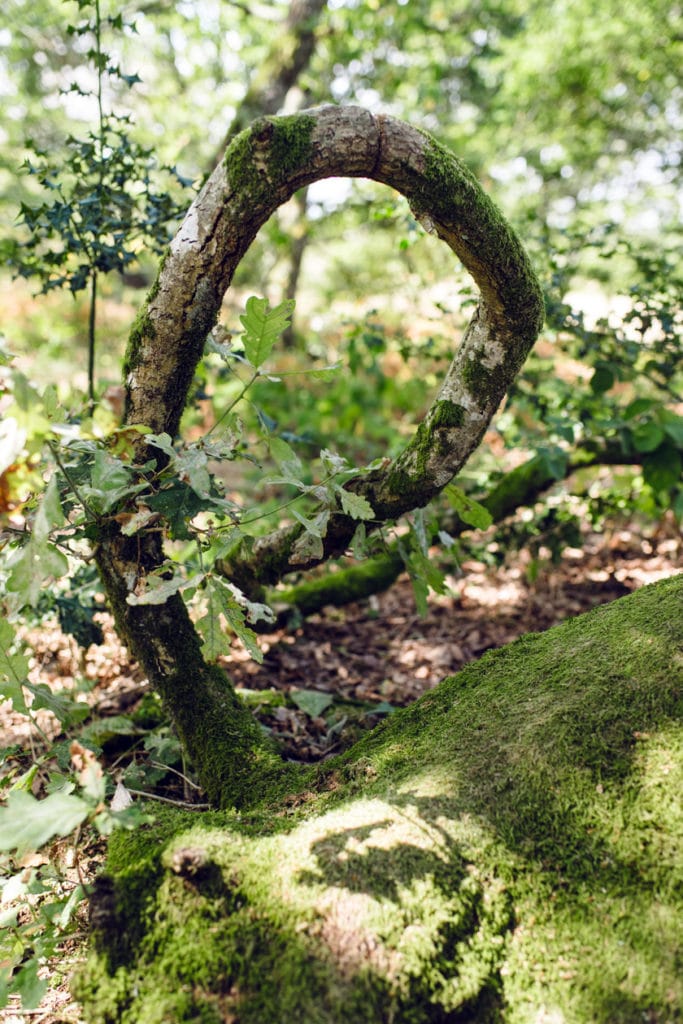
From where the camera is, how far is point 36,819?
1.27 metres

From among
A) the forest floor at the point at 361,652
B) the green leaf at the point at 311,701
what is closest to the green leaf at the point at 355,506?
the forest floor at the point at 361,652

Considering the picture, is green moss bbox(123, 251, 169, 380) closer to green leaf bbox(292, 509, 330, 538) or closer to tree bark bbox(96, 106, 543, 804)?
tree bark bbox(96, 106, 543, 804)

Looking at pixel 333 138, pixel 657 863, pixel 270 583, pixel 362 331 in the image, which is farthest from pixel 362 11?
pixel 657 863

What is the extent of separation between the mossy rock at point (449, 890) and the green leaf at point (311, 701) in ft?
3.47

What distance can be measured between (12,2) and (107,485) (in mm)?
10785

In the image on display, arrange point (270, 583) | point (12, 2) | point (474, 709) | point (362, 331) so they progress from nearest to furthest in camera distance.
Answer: point (474, 709), point (270, 583), point (362, 331), point (12, 2)

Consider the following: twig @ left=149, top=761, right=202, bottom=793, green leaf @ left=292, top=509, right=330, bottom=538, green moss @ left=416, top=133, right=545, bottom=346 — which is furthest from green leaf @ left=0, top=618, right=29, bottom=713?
green moss @ left=416, top=133, right=545, bottom=346

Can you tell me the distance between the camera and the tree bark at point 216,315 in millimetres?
1940

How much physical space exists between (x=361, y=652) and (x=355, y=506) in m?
1.92

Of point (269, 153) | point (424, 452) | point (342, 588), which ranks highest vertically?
point (269, 153)

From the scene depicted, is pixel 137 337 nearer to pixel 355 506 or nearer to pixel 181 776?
pixel 355 506

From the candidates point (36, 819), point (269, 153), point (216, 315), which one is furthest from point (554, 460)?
point (36, 819)

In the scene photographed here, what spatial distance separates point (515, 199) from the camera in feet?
44.9

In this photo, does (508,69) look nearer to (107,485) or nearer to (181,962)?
(107,485)
